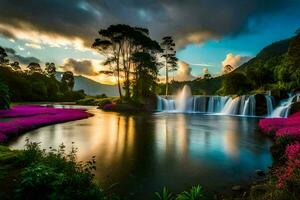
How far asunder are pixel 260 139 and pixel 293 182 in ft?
40.0

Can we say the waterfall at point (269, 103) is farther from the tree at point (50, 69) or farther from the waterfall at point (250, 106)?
the tree at point (50, 69)

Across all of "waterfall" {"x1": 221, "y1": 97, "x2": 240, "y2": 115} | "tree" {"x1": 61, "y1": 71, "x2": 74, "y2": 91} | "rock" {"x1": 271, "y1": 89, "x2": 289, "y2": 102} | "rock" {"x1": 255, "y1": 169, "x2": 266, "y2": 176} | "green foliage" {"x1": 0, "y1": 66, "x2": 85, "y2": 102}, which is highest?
"tree" {"x1": 61, "y1": 71, "x2": 74, "y2": 91}

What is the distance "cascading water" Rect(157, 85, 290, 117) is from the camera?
36.3m

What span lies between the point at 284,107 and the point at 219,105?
12.5 m

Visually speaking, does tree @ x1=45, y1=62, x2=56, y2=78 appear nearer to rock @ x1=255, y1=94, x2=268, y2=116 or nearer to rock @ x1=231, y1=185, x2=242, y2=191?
rock @ x1=255, y1=94, x2=268, y2=116

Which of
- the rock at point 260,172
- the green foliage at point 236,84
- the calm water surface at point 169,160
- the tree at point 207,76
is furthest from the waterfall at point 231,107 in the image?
the tree at point 207,76

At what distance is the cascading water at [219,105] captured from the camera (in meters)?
36.3

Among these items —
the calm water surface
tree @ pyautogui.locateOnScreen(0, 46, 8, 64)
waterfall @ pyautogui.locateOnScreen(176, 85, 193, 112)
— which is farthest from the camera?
tree @ pyautogui.locateOnScreen(0, 46, 8, 64)

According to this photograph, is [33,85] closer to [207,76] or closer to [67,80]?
[67,80]

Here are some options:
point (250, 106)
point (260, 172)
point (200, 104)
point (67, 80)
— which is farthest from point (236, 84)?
point (67, 80)

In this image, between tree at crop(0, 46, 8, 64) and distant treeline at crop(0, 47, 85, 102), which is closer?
distant treeline at crop(0, 47, 85, 102)

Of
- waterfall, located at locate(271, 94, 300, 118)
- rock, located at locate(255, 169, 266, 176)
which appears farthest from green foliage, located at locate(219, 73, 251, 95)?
rock, located at locate(255, 169, 266, 176)

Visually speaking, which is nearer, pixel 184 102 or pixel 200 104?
pixel 200 104

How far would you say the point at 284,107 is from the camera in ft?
109
